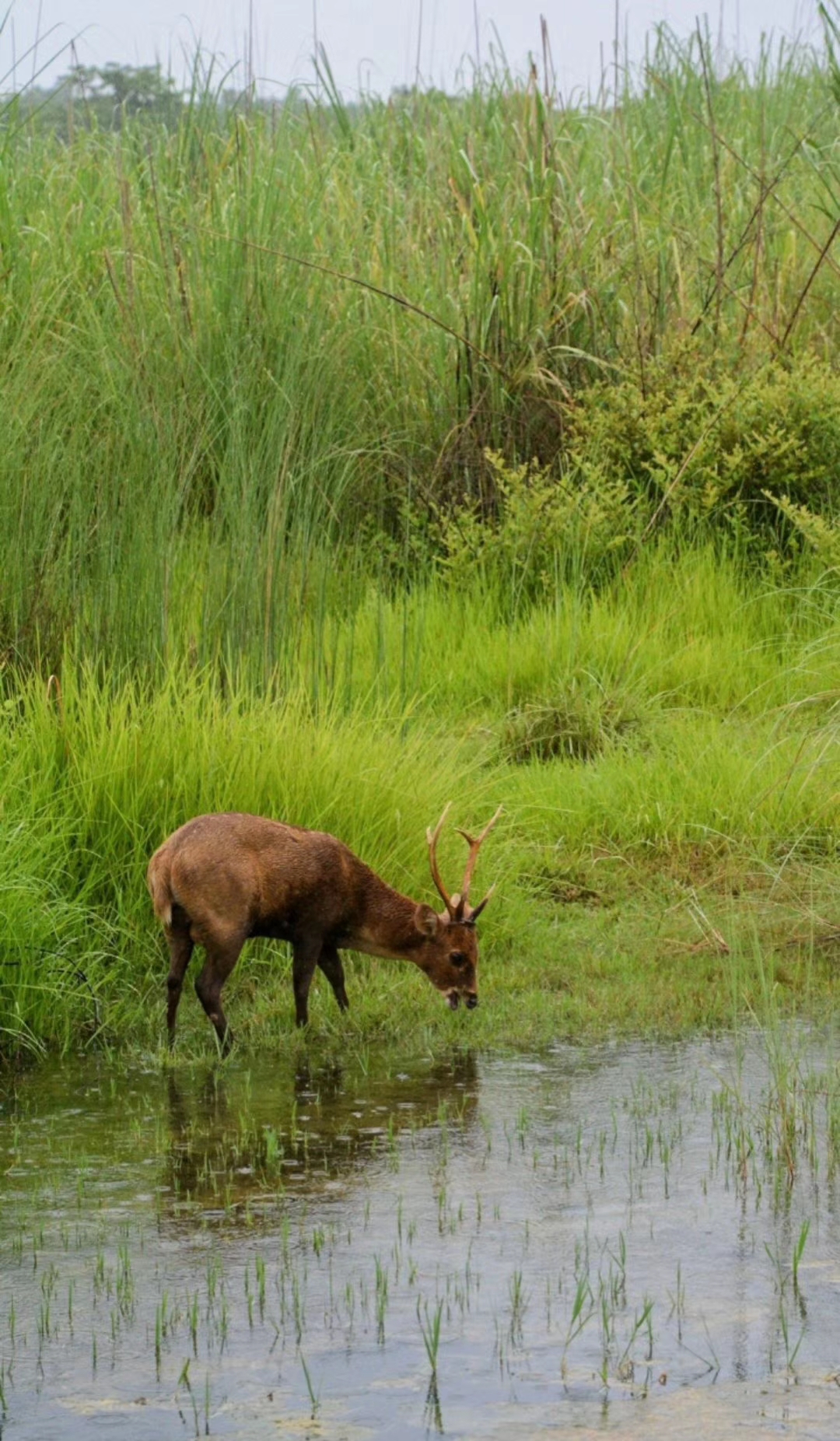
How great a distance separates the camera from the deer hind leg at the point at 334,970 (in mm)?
6430

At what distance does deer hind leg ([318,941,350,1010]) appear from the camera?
6430 millimetres

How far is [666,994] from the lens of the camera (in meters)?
6.58

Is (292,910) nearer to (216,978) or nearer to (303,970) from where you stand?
(303,970)

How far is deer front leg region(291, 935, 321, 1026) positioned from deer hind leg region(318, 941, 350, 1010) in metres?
0.10

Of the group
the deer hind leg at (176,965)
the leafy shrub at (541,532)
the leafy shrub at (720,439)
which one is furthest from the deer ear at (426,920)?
the leafy shrub at (720,439)

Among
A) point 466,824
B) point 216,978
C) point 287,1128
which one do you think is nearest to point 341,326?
point 466,824

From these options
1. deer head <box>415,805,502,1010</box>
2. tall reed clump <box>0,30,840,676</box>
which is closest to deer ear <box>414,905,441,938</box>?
deer head <box>415,805,502,1010</box>

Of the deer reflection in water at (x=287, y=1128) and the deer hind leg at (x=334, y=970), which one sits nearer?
the deer reflection in water at (x=287, y=1128)

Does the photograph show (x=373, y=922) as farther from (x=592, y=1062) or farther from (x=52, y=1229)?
(x=52, y=1229)

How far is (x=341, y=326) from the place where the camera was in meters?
10.3

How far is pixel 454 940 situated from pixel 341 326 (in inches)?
191

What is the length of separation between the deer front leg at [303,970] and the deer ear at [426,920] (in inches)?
12.8

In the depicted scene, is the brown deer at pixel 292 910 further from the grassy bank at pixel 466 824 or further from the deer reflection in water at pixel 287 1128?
the deer reflection in water at pixel 287 1128

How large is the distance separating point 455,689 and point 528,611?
96 centimetres
